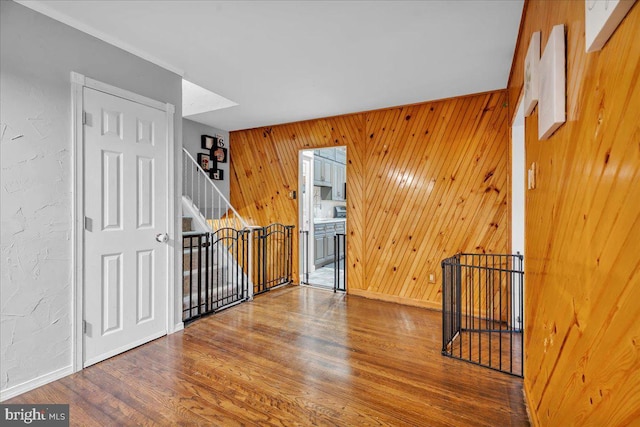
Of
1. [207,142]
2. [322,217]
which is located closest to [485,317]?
[322,217]

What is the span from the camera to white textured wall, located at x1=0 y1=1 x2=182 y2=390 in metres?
2.02

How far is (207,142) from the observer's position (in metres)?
5.02

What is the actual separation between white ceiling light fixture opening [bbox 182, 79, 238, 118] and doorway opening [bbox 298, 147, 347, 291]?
1352mm

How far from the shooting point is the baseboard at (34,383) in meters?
2.01

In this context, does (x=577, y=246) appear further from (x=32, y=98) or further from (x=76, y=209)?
(x=32, y=98)

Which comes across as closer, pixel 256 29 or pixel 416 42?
pixel 256 29

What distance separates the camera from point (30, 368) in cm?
212

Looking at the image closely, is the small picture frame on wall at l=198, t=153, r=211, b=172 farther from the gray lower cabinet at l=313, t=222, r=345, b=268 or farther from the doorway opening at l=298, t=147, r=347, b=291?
the gray lower cabinet at l=313, t=222, r=345, b=268

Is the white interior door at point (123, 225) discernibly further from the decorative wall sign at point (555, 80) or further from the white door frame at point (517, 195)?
the white door frame at point (517, 195)

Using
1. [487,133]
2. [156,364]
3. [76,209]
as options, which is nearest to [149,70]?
[76,209]

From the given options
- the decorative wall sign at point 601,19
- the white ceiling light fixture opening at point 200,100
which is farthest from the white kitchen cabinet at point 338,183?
the decorative wall sign at point 601,19

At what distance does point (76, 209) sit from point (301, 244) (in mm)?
3104

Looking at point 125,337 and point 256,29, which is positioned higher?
point 256,29

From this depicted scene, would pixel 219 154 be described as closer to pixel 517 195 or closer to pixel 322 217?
pixel 322 217
